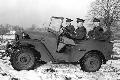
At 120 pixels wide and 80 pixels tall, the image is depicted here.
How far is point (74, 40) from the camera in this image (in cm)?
940

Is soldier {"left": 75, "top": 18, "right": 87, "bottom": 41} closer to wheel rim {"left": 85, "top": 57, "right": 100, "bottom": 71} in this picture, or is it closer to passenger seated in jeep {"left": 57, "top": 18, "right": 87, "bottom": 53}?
passenger seated in jeep {"left": 57, "top": 18, "right": 87, "bottom": 53}

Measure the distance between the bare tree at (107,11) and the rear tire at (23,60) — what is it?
1062 inches

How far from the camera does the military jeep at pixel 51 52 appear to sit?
28.4 feet

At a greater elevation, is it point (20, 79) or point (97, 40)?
point (97, 40)

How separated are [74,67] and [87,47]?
122cm

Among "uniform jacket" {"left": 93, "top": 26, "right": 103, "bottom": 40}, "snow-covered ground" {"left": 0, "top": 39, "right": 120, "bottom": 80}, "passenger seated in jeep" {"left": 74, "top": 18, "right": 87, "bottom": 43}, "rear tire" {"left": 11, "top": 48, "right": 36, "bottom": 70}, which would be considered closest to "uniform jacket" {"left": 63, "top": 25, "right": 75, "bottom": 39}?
"passenger seated in jeep" {"left": 74, "top": 18, "right": 87, "bottom": 43}

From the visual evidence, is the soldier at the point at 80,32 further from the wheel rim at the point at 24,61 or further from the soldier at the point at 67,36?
the wheel rim at the point at 24,61

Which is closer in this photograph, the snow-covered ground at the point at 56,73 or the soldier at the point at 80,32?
the snow-covered ground at the point at 56,73

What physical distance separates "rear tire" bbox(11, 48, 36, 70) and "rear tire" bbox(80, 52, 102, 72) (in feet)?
7.09

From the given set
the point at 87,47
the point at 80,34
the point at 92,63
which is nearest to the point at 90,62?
the point at 92,63

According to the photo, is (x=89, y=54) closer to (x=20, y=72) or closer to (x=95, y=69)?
(x=95, y=69)

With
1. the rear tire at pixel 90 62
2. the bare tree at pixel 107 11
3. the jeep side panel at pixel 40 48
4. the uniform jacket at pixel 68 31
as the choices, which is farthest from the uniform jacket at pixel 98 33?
the bare tree at pixel 107 11

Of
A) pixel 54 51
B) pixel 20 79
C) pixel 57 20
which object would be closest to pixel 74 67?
pixel 54 51

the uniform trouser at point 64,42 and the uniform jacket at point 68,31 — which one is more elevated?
the uniform jacket at point 68,31
